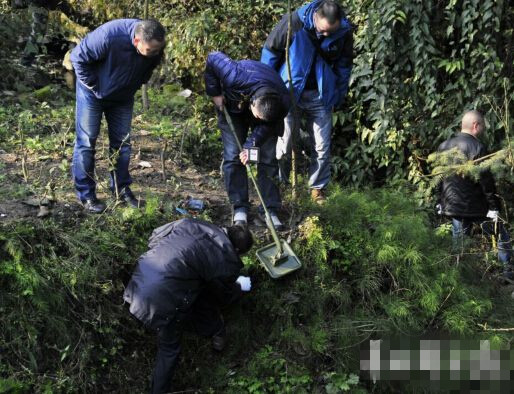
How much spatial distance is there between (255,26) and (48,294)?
15.3 ft

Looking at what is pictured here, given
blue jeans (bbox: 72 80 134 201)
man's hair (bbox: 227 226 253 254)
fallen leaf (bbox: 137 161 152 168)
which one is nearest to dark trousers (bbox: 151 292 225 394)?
man's hair (bbox: 227 226 253 254)

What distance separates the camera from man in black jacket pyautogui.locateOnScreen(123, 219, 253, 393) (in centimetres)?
419

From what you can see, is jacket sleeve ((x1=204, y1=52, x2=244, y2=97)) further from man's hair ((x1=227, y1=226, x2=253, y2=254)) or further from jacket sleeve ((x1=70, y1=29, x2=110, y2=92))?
man's hair ((x1=227, y1=226, x2=253, y2=254))

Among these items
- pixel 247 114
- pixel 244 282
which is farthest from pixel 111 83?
pixel 244 282

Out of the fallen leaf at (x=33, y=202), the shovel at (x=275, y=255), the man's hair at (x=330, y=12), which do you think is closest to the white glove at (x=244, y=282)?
the shovel at (x=275, y=255)

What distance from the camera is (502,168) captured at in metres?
4.36

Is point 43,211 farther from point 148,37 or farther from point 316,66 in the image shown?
point 316,66

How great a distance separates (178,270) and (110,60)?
1772 mm

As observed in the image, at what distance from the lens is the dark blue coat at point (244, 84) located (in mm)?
4902

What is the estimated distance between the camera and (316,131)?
223 inches

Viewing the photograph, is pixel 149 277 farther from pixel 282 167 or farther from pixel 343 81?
pixel 343 81

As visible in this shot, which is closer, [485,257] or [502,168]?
[502,168]

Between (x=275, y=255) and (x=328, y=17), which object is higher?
(x=328, y=17)

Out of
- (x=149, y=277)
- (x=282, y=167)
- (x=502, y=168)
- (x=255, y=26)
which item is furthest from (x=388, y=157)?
(x=149, y=277)
